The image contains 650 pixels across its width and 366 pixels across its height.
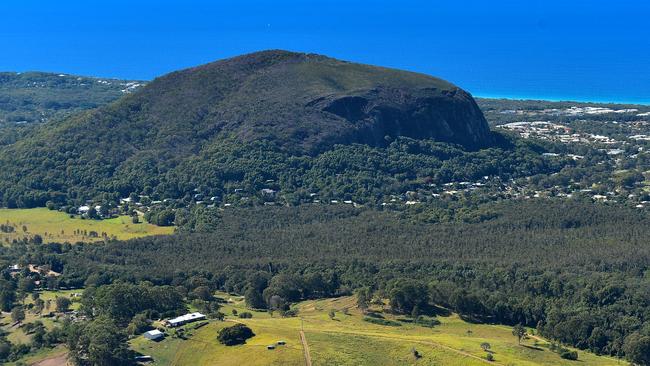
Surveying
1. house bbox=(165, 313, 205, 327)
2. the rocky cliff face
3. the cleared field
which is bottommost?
the cleared field

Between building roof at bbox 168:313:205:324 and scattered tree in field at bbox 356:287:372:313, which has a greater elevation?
scattered tree in field at bbox 356:287:372:313

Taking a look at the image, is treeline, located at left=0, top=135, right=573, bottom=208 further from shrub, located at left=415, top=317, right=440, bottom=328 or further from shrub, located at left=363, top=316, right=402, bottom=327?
shrub, located at left=363, top=316, right=402, bottom=327

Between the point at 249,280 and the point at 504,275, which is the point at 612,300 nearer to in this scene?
the point at 504,275

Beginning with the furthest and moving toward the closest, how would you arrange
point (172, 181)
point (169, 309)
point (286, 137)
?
point (286, 137) < point (172, 181) < point (169, 309)

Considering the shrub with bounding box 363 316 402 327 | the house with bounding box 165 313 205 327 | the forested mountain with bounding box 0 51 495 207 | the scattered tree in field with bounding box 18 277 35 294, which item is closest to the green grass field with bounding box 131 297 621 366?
the shrub with bounding box 363 316 402 327

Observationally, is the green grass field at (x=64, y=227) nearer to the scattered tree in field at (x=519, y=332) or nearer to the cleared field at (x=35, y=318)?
the cleared field at (x=35, y=318)

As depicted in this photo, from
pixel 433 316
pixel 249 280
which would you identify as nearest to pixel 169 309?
pixel 249 280

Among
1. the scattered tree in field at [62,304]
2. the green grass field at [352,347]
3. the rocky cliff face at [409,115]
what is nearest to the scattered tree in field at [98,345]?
the green grass field at [352,347]

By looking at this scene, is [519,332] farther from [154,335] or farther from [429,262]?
[154,335]
